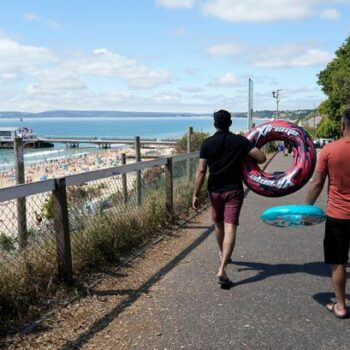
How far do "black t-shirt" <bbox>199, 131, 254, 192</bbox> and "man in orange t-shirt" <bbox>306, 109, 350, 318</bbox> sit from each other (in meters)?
1.09

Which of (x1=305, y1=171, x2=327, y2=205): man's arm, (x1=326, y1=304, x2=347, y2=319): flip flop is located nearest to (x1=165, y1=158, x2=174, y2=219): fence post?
(x1=305, y1=171, x2=327, y2=205): man's arm

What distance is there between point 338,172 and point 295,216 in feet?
2.25

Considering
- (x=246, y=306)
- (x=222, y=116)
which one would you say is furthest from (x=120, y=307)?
(x=222, y=116)

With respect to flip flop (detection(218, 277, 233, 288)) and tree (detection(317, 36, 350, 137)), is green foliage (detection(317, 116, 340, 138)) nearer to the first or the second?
tree (detection(317, 36, 350, 137))

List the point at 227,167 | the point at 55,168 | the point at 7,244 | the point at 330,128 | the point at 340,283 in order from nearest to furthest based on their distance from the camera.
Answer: the point at 340,283 < the point at 7,244 < the point at 227,167 < the point at 55,168 < the point at 330,128

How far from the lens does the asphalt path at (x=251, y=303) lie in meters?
3.98

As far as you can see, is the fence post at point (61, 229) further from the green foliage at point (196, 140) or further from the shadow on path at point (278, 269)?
the green foliage at point (196, 140)

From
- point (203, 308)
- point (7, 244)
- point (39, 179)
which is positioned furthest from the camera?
point (39, 179)

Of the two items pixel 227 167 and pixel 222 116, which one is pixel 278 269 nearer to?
pixel 227 167

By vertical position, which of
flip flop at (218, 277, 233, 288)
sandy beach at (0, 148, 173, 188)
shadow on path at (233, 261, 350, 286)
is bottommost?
sandy beach at (0, 148, 173, 188)

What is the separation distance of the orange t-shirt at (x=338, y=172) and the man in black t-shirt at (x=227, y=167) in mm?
1035

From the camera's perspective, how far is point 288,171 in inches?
224

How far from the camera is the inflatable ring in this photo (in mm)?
5551

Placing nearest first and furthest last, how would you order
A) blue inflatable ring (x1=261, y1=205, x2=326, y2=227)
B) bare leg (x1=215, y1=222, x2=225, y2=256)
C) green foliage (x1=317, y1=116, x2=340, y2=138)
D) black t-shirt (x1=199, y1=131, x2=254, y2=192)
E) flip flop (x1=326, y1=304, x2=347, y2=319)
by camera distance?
1. flip flop (x1=326, y1=304, x2=347, y2=319)
2. blue inflatable ring (x1=261, y1=205, x2=326, y2=227)
3. black t-shirt (x1=199, y1=131, x2=254, y2=192)
4. bare leg (x1=215, y1=222, x2=225, y2=256)
5. green foliage (x1=317, y1=116, x2=340, y2=138)
